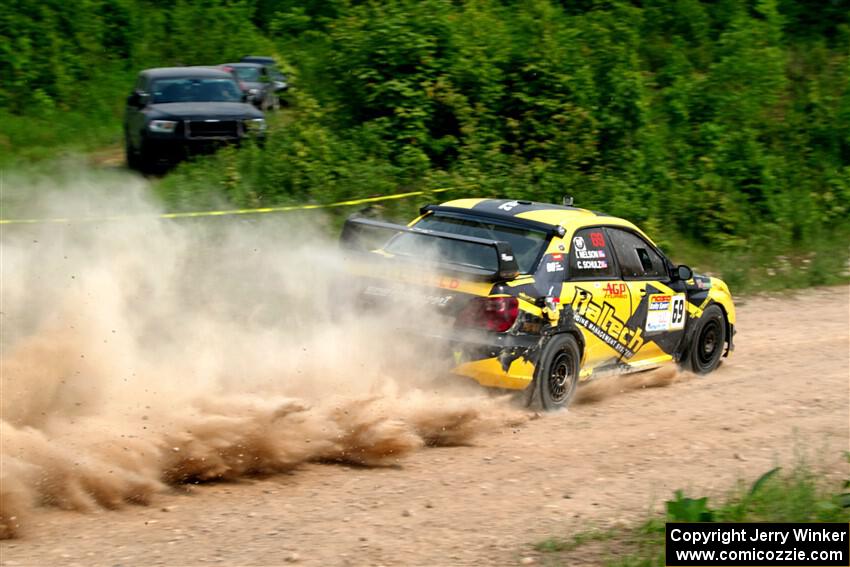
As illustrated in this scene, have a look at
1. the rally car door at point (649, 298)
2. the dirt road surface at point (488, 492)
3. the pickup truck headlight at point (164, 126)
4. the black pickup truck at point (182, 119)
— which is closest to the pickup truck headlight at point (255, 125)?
the black pickup truck at point (182, 119)

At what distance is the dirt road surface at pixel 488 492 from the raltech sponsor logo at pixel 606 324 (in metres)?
0.48

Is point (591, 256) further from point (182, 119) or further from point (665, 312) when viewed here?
point (182, 119)

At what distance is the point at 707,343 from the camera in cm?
1191

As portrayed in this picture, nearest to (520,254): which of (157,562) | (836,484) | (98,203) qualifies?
(836,484)

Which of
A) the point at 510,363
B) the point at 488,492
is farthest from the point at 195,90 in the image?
the point at 488,492

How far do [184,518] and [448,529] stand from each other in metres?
1.55

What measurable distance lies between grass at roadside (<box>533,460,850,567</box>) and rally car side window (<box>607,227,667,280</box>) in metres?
3.70

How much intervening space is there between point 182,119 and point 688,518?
47.8 feet

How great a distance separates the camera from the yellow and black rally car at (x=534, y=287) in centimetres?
911

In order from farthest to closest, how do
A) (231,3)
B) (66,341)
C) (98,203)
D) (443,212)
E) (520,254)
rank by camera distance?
(231,3) < (98,203) < (443,212) < (520,254) < (66,341)

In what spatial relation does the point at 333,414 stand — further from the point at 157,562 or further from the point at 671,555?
the point at 671,555

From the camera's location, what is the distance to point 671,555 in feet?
19.0

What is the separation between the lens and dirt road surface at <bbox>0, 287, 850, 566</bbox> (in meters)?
6.38

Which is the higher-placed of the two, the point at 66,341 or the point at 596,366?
the point at 66,341
